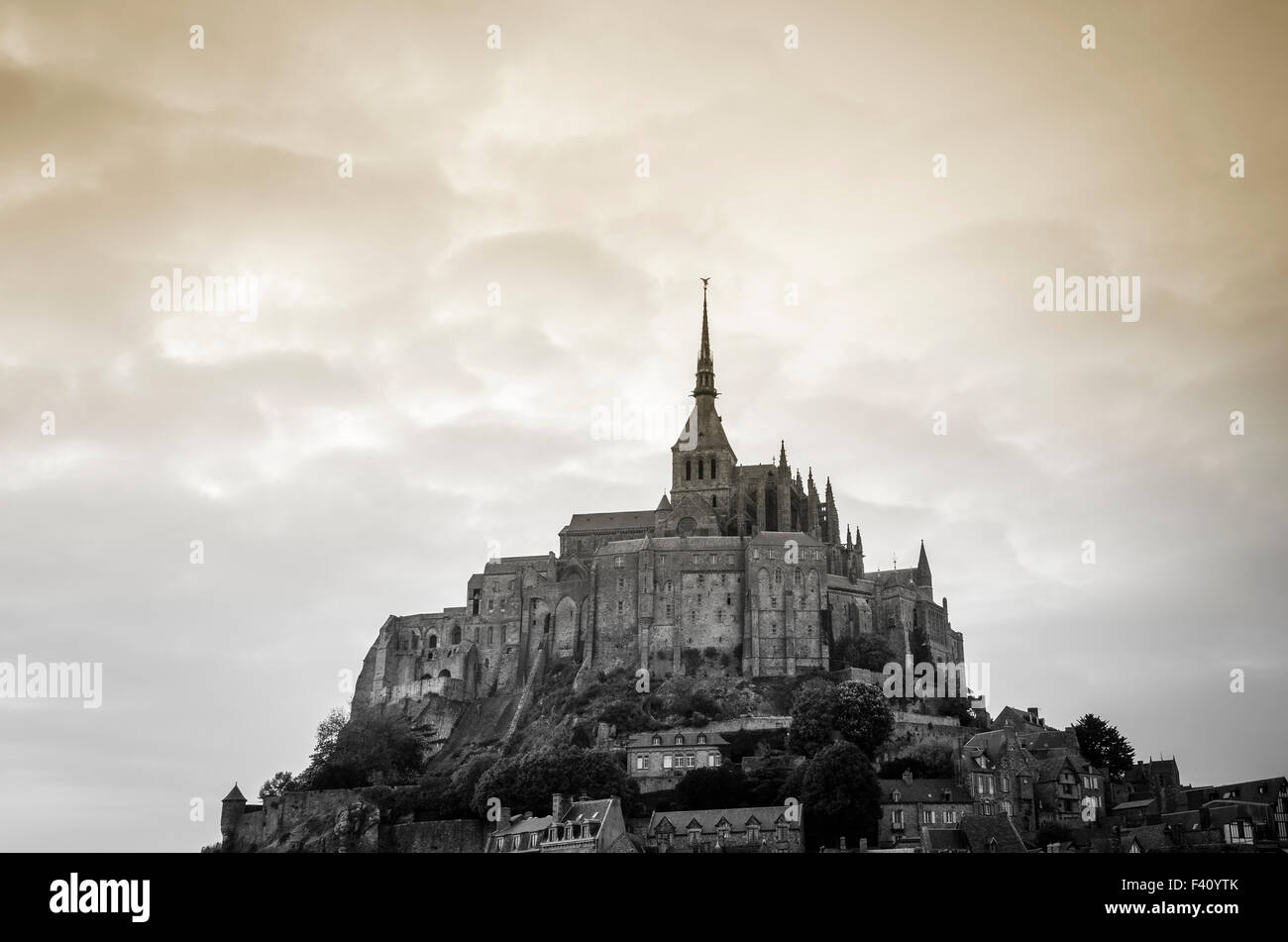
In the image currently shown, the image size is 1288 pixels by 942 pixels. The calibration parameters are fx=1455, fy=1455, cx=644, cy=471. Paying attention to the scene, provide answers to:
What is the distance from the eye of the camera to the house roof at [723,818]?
234ft

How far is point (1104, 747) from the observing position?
8769 cm

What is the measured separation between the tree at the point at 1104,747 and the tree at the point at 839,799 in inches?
767

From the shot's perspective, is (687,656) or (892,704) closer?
(892,704)

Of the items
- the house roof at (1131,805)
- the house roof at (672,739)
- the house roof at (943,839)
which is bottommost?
the house roof at (943,839)

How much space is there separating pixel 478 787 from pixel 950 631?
143 feet

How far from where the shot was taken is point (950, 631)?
107750 mm

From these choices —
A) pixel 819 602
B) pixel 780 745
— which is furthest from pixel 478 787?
pixel 819 602

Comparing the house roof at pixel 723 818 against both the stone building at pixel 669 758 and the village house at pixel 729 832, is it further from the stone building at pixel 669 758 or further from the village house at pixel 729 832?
the stone building at pixel 669 758

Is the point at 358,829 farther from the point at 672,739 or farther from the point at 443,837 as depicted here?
the point at 672,739

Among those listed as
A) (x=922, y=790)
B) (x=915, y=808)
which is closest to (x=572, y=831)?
(x=915, y=808)

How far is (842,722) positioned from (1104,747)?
17.8m

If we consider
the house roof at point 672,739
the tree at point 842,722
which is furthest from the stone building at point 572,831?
the tree at point 842,722
